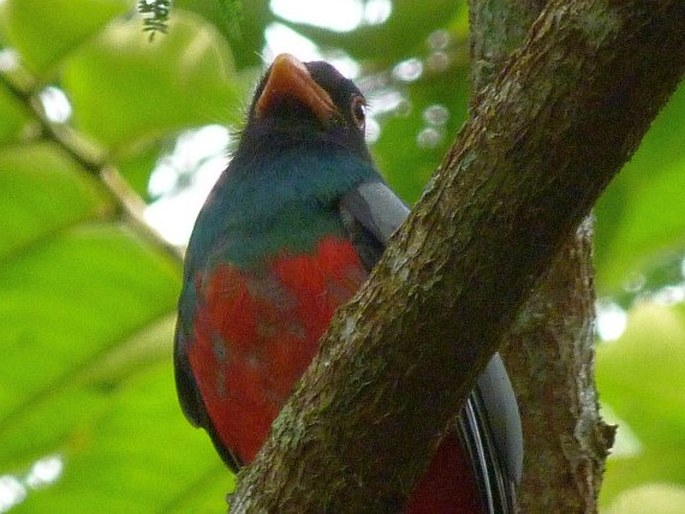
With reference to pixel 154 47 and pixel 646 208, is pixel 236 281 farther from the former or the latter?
pixel 646 208

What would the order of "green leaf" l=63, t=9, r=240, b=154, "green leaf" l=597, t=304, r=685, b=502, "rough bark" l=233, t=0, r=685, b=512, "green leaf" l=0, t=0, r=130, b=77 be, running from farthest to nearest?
"green leaf" l=63, t=9, r=240, b=154, "green leaf" l=0, t=0, r=130, b=77, "green leaf" l=597, t=304, r=685, b=502, "rough bark" l=233, t=0, r=685, b=512

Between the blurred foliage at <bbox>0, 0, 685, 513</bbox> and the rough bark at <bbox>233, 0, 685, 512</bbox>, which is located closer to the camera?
the rough bark at <bbox>233, 0, 685, 512</bbox>

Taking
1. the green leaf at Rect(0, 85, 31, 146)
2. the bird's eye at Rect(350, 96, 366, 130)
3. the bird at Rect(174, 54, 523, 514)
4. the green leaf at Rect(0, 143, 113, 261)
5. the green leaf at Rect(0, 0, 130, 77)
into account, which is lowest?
the bird at Rect(174, 54, 523, 514)

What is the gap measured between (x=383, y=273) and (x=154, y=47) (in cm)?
182

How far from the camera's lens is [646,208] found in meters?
4.24

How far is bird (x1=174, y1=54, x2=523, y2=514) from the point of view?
11.8 feet

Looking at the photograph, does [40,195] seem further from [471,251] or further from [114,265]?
[471,251]

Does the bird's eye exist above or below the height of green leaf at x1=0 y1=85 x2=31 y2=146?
below

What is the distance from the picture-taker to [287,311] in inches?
147

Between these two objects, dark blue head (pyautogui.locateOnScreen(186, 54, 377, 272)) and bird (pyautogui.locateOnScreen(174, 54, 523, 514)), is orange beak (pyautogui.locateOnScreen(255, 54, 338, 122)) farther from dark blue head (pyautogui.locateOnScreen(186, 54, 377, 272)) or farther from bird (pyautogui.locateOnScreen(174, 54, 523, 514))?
bird (pyautogui.locateOnScreen(174, 54, 523, 514))

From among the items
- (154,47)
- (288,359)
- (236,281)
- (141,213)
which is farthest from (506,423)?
(154,47)

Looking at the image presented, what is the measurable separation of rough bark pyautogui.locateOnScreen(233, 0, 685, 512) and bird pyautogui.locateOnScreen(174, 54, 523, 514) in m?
0.72

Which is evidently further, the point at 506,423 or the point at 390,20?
the point at 390,20

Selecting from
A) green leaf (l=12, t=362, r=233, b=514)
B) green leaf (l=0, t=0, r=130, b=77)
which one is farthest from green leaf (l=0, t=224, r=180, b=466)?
green leaf (l=0, t=0, r=130, b=77)
